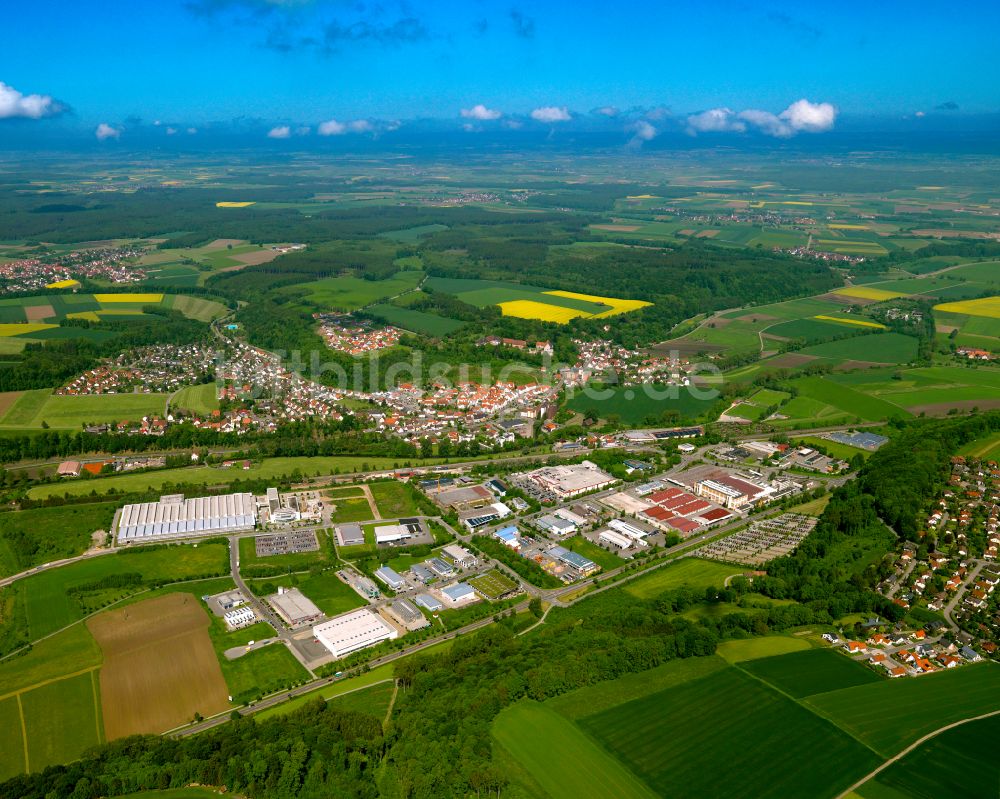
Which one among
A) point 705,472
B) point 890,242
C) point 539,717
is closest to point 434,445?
point 705,472

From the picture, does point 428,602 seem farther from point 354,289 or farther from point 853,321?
point 354,289

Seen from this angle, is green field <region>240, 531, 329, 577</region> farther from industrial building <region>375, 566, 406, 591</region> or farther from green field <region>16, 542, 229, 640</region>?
industrial building <region>375, 566, 406, 591</region>

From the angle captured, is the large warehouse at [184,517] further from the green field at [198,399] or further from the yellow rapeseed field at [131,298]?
the yellow rapeseed field at [131,298]

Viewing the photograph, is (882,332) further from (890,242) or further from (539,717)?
A: (539,717)

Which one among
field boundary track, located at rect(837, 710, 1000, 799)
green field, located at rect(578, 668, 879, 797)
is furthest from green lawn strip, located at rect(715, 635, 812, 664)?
field boundary track, located at rect(837, 710, 1000, 799)

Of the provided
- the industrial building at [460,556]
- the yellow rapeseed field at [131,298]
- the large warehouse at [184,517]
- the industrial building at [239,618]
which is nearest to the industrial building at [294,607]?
the industrial building at [239,618]

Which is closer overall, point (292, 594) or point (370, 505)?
point (292, 594)
